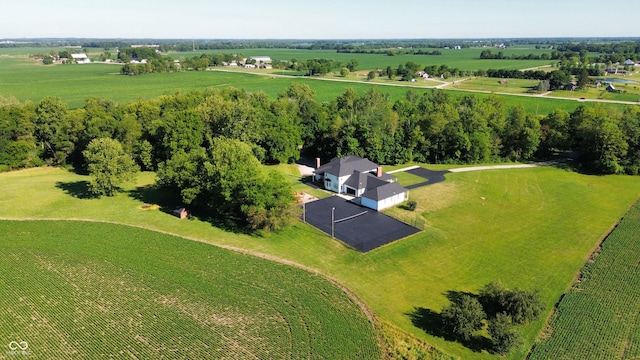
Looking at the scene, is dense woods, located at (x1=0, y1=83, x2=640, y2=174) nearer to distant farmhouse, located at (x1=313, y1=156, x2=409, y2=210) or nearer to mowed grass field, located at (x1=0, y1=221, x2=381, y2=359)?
distant farmhouse, located at (x1=313, y1=156, x2=409, y2=210)

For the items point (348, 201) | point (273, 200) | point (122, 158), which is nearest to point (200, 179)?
point (273, 200)

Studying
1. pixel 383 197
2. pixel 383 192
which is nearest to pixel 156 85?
pixel 383 192

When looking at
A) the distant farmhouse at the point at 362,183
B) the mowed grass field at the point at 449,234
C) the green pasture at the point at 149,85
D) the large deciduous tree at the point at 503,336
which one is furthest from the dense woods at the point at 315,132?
the large deciduous tree at the point at 503,336

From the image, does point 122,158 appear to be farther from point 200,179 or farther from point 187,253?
point 187,253

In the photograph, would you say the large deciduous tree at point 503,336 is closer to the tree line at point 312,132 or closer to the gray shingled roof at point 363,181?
the gray shingled roof at point 363,181

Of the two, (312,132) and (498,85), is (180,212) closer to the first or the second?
(312,132)
